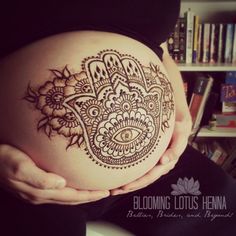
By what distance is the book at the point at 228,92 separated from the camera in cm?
157

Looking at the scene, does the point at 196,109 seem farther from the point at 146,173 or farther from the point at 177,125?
the point at 146,173

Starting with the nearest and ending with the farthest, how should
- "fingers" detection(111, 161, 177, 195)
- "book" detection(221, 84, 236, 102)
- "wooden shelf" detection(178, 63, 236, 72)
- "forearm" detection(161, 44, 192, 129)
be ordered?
"fingers" detection(111, 161, 177, 195) < "forearm" detection(161, 44, 192, 129) < "wooden shelf" detection(178, 63, 236, 72) < "book" detection(221, 84, 236, 102)

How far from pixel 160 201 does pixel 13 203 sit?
0.36 m

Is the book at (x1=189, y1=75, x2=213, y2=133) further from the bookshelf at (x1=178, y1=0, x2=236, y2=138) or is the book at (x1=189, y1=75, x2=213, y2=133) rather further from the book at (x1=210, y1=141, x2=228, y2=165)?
the book at (x1=210, y1=141, x2=228, y2=165)

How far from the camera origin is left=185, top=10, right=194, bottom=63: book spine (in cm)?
154

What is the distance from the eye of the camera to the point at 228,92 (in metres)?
1.59

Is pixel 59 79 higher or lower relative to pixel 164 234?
higher

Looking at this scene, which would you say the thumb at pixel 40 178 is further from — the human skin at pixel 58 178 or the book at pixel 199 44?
the book at pixel 199 44

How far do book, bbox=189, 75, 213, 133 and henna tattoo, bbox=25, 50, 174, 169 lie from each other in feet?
3.40

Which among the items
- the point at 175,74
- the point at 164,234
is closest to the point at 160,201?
the point at 164,234

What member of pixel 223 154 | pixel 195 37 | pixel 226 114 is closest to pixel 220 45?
pixel 195 37

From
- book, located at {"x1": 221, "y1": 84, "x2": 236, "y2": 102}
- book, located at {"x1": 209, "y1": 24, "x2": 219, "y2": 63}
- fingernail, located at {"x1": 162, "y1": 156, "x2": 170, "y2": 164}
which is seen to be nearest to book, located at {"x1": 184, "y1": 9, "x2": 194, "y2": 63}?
book, located at {"x1": 209, "y1": 24, "x2": 219, "y2": 63}

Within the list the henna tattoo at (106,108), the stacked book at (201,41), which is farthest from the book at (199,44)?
the henna tattoo at (106,108)

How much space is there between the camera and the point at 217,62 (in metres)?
1.60
